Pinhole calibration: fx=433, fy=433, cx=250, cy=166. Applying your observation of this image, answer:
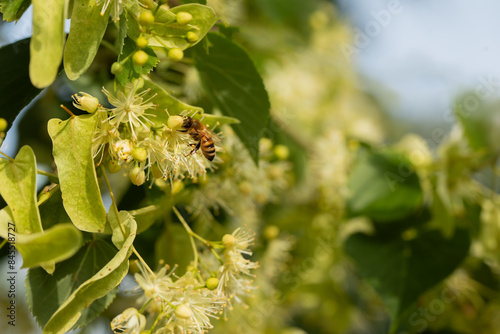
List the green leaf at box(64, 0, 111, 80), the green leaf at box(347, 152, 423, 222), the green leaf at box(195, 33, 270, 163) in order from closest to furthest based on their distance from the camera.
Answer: the green leaf at box(64, 0, 111, 80) < the green leaf at box(195, 33, 270, 163) < the green leaf at box(347, 152, 423, 222)

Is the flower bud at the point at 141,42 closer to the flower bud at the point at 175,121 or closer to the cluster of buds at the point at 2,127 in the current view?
the flower bud at the point at 175,121

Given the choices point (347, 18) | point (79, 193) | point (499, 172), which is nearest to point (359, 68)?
point (347, 18)

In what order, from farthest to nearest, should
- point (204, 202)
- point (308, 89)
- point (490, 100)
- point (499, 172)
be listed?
point (308, 89)
point (490, 100)
point (499, 172)
point (204, 202)

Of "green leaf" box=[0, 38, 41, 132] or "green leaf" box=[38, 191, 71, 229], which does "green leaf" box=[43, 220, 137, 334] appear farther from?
"green leaf" box=[0, 38, 41, 132]

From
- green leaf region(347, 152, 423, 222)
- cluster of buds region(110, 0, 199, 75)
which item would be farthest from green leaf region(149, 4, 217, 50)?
green leaf region(347, 152, 423, 222)

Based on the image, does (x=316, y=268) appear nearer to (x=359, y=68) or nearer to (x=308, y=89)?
(x=308, y=89)
